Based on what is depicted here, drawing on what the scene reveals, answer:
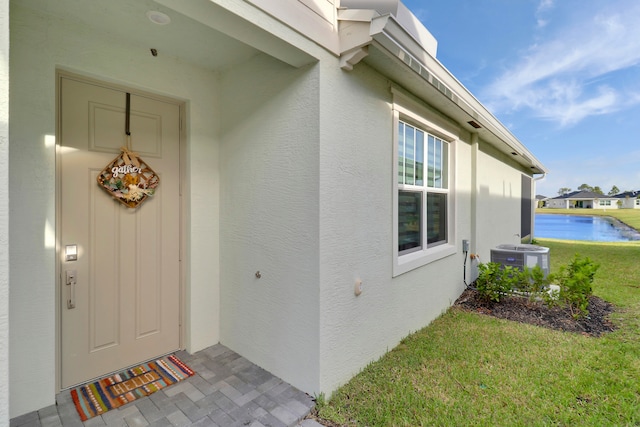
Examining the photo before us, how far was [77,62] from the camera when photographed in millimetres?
2447

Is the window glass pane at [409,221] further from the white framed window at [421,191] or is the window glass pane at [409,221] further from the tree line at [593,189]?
the tree line at [593,189]

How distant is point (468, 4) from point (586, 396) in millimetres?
8540

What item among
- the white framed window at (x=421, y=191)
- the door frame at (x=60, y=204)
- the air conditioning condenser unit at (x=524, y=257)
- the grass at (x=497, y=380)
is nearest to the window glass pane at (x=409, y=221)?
the white framed window at (x=421, y=191)

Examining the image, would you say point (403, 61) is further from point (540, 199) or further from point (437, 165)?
point (540, 199)

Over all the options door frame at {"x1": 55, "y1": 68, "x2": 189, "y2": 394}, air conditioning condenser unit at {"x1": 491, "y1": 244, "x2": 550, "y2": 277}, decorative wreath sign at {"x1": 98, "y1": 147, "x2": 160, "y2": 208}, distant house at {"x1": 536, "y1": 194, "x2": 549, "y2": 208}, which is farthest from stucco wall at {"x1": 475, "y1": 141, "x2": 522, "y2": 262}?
distant house at {"x1": 536, "y1": 194, "x2": 549, "y2": 208}

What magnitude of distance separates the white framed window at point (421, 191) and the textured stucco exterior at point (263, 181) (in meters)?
0.19

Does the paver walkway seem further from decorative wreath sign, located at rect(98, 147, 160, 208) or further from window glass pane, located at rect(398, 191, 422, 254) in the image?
window glass pane, located at rect(398, 191, 422, 254)

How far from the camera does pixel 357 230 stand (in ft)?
9.53

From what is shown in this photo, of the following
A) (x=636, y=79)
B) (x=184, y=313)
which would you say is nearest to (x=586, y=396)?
(x=184, y=313)

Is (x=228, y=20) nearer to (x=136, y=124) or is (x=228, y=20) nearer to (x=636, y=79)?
(x=136, y=124)

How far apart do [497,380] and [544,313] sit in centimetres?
249

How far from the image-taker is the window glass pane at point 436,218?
4511mm

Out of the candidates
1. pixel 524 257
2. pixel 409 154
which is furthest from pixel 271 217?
pixel 524 257

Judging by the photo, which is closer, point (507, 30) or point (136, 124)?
point (136, 124)
